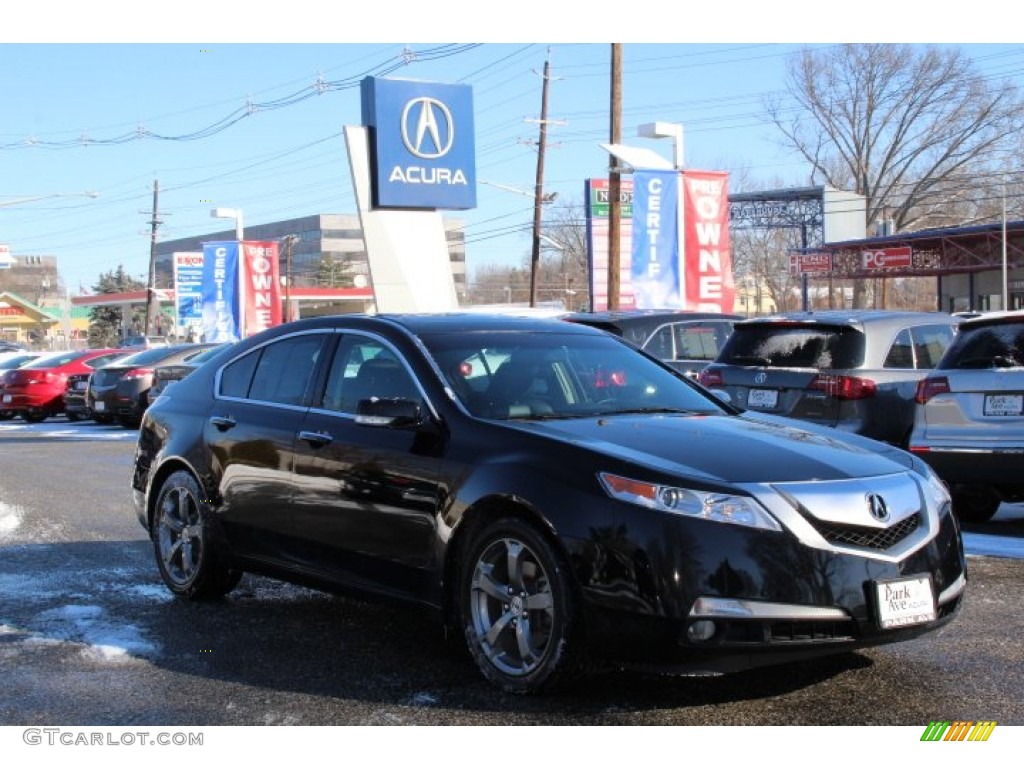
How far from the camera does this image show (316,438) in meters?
6.01

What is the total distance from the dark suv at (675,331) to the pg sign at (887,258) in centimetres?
3612

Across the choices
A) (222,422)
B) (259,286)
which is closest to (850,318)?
(222,422)

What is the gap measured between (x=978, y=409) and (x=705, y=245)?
50.2 feet

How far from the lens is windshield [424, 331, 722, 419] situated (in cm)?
561

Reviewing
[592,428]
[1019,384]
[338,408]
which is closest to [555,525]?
[592,428]

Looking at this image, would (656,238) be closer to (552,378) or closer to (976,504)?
(976,504)

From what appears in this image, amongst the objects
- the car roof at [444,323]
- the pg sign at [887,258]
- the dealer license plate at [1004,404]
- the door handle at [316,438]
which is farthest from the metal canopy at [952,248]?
the door handle at [316,438]

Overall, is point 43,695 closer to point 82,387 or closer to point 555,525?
point 555,525

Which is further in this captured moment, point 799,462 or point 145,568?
point 145,568

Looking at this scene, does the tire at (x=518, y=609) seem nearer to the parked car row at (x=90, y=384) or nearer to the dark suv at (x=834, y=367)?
the dark suv at (x=834, y=367)

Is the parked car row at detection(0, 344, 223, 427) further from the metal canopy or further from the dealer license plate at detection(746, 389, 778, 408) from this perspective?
the metal canopy

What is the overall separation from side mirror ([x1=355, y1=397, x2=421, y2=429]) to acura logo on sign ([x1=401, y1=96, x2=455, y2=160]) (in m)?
21.4
